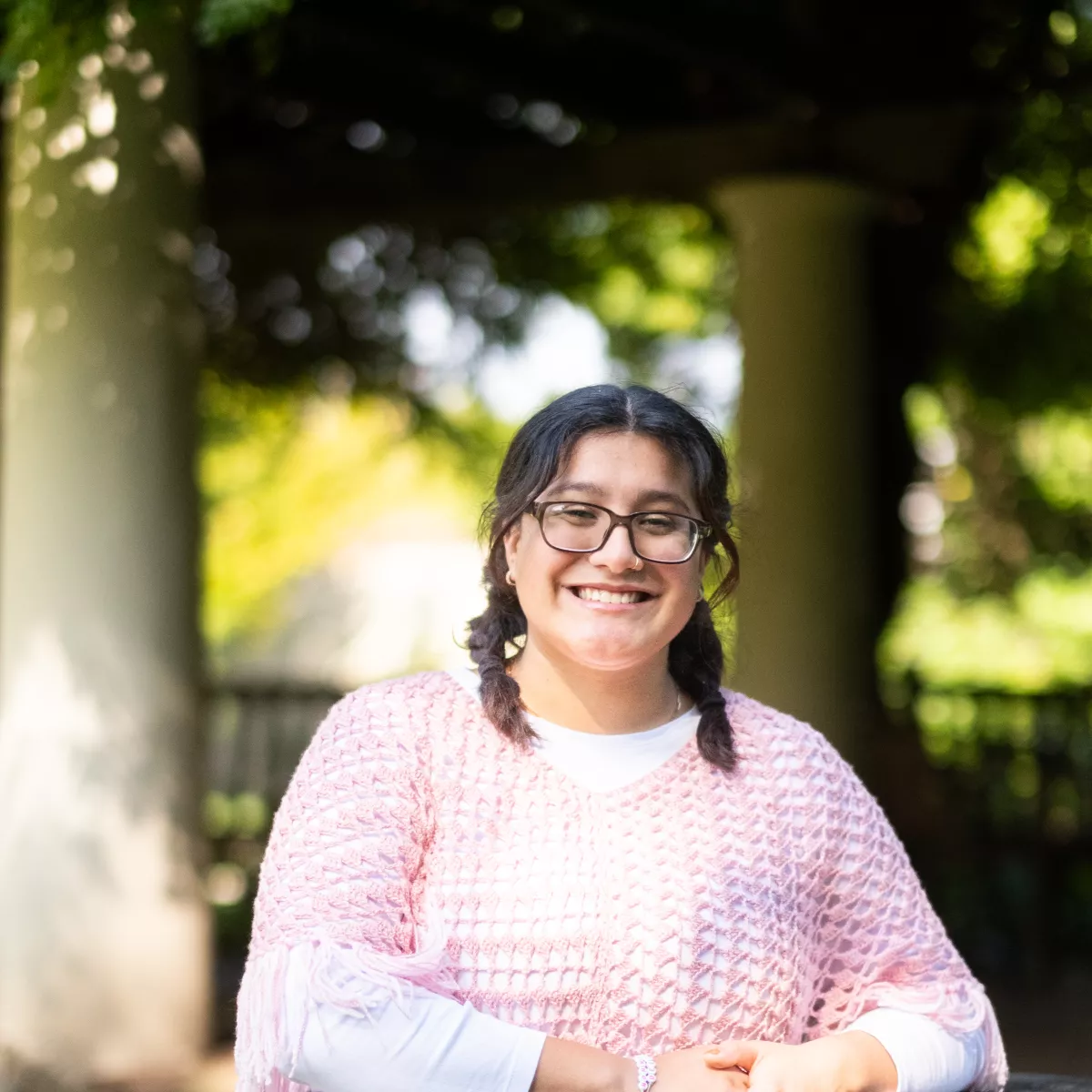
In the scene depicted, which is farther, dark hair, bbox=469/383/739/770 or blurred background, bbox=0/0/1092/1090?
blurred background, bbox=0/0/1092/1090

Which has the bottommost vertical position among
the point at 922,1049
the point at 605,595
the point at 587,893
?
the point at 922,1049

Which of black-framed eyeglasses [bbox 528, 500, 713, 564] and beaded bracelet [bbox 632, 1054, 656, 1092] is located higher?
black-framed eyeglasses [bbox 528, 500, 713, 564]

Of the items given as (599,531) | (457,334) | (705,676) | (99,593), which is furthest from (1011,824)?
(599,531)

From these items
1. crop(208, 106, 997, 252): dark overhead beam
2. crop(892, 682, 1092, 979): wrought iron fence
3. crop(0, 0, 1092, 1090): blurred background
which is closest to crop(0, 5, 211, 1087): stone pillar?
crop(0, 0, 1092, 1090): blurred background

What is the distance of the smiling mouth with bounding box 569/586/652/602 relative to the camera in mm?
2186

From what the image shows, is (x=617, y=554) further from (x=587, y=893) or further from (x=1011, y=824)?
(x=1011, y=824)

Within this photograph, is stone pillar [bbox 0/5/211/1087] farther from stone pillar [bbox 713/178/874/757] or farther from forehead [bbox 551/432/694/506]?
forehead [bbox 551/432/694/506]

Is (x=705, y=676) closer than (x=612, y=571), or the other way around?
(x=612, y=571)

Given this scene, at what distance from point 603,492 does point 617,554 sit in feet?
0.28

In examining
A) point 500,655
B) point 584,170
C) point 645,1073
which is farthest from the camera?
point 584,170

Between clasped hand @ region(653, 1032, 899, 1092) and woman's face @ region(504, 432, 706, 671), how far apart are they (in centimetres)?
50

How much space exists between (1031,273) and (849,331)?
8.71 ft

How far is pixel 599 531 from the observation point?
2188 millimetres

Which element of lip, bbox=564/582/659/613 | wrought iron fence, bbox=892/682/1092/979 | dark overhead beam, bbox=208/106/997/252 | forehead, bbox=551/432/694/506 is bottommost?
wrought iron fence, bbox=892/682/1092/979
